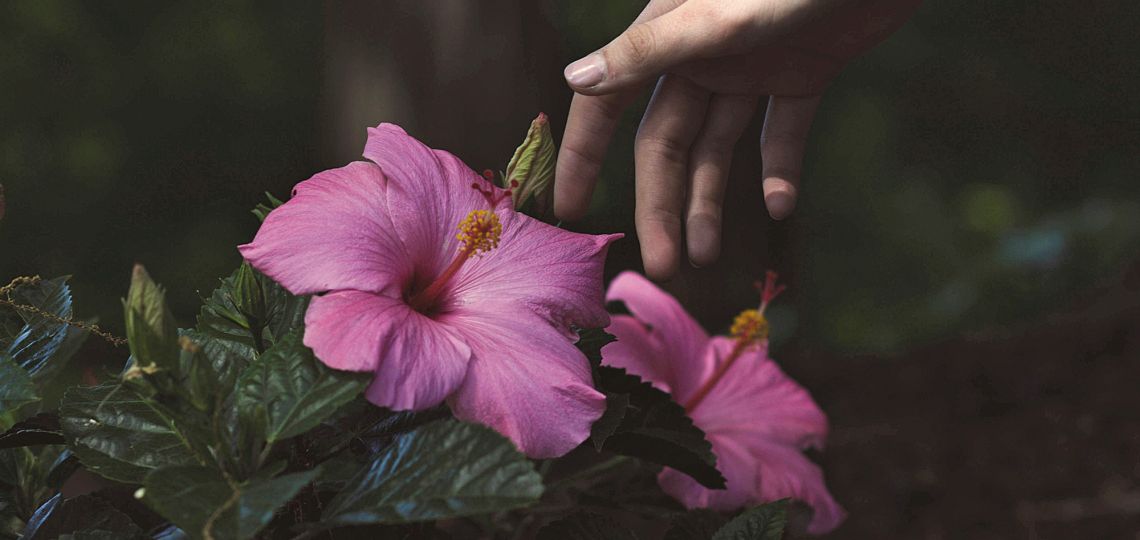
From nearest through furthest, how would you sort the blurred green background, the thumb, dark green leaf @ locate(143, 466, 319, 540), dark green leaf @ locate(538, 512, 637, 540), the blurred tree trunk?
dark green leaf @ locate(143, 466, 319, 540), dark green leaf @ locate(538, 512, 637, 540), the thumb, the blurred tree trunk, the blurred green background

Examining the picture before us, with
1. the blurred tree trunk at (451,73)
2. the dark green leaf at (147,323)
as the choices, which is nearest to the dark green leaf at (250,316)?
the dark green leaf at (147,323)

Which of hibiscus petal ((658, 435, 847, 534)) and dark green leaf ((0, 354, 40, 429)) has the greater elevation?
dark green leaf ((0, 354, 40, 429))

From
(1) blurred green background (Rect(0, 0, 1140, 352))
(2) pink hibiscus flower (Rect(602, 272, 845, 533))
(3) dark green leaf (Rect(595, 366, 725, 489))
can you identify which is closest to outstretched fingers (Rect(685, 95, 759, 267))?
(2) pink hibiscus flower (Rect(602, 272, 845, 533))

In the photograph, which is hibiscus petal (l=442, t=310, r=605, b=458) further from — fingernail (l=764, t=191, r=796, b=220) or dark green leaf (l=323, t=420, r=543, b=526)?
fingernail (l=764, t=191, r=796, b=220)

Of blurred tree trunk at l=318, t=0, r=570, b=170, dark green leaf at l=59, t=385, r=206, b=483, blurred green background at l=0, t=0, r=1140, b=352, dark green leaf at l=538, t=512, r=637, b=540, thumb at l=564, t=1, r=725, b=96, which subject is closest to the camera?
dark green leaf at l=59, t=385, r=206, b=483

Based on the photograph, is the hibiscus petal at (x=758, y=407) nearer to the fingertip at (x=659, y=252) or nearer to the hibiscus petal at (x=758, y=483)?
the hibiscus petal at (x=758, y=483)

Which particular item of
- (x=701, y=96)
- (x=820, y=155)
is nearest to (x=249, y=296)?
(x=701, y=96)

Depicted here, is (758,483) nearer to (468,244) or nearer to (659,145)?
(659,145)
